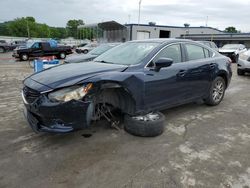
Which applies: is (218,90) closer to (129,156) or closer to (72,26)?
(129,156)

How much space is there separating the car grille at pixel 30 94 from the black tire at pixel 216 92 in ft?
12.8

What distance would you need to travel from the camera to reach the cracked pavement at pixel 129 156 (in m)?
2.73

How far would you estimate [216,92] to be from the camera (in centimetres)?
571

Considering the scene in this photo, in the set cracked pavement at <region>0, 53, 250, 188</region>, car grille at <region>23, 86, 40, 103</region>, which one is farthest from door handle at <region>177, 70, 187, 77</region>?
car grille at <region>23, 86, 40, 103</region>

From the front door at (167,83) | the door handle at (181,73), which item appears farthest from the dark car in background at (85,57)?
the door handle at (181,73)

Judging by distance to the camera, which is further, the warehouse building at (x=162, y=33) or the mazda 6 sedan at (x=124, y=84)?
the warehouse building at (x=162, y=33)

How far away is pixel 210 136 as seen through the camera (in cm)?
400

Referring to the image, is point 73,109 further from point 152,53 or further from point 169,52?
point 169,52

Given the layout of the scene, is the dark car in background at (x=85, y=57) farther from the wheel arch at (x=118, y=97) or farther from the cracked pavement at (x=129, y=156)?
the cracked pavement at (x=129, y=156)

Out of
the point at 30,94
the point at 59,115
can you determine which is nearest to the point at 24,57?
the point at 30,94

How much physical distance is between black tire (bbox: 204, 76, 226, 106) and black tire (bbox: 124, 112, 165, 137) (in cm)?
210

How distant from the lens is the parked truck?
61.9ft

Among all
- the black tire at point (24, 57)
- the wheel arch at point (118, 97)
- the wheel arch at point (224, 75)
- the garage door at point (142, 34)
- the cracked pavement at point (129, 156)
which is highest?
the garage door at point (142, 34)

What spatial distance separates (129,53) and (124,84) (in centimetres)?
104
